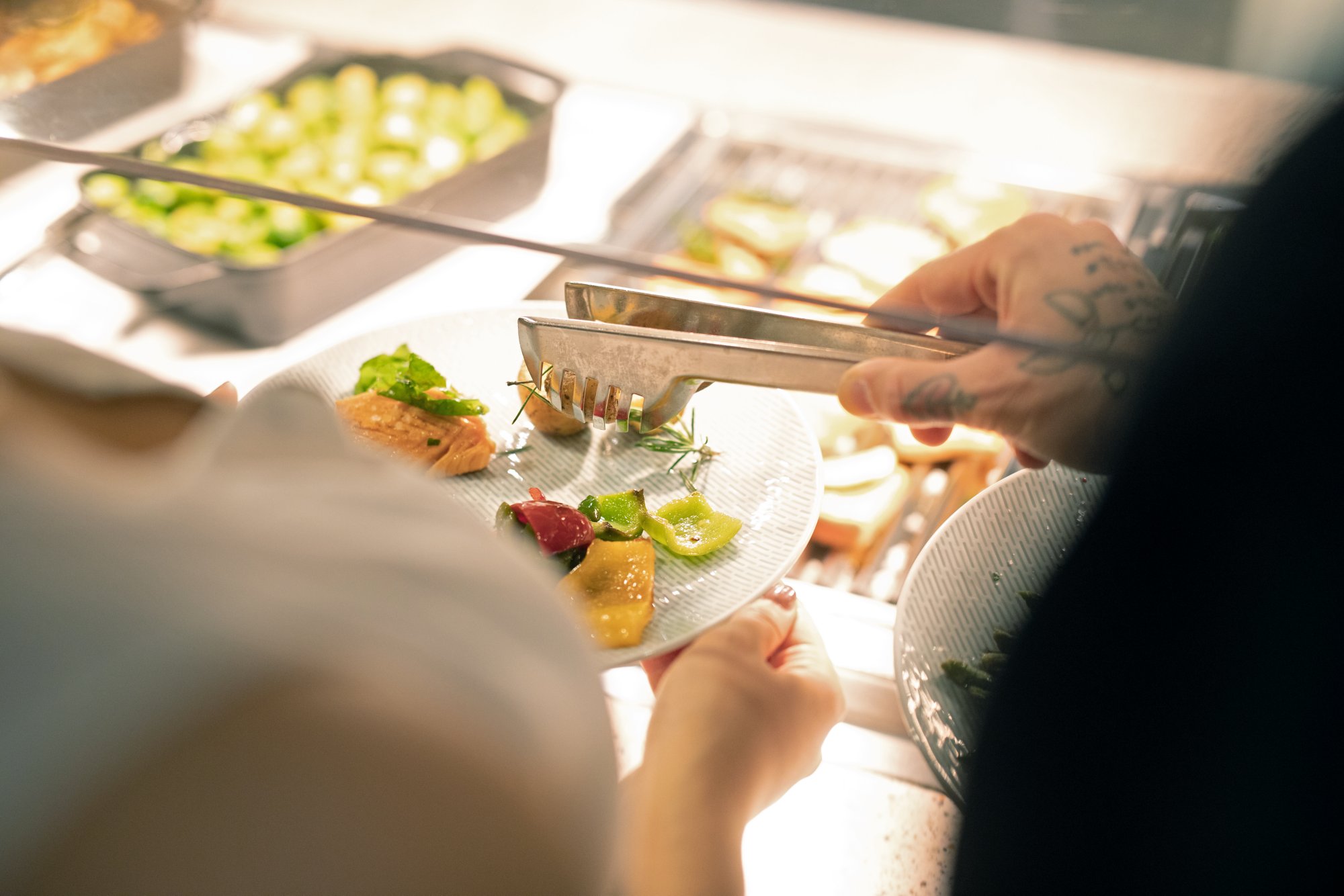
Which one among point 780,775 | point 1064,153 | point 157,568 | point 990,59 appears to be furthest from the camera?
point 990,59

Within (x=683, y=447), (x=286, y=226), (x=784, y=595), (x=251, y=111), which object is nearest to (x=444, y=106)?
(x=251, y=111)

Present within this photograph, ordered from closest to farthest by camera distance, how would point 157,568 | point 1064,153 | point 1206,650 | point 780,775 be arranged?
point 157,568 < point 1206,650 < point 780,775 < point 1064,153

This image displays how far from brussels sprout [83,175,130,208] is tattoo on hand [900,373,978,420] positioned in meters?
0.90

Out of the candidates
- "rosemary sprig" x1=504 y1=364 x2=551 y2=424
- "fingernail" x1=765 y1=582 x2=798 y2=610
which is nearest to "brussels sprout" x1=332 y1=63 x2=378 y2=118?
"rosemary sprig" x1=504 y1=364 x2=551 y2=424

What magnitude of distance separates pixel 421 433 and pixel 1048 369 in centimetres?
44

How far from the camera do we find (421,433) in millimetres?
740

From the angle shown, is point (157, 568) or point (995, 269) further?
point (995, 269)

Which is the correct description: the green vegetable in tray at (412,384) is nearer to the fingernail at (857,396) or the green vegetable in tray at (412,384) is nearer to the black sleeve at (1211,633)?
the fingernail at (857,396)

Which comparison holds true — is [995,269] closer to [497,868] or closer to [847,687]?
[847,687]

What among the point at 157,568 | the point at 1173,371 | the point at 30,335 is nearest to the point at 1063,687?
the point at 1173,371

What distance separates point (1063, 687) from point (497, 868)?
310 millimetres

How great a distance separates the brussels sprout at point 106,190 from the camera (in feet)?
3.49

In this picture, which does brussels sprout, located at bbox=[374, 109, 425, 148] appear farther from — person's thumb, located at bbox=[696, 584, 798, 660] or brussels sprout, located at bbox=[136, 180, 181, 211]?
person's thumb, located at bbox=[696, 584, 798, 660]

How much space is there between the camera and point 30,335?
0.54 m
